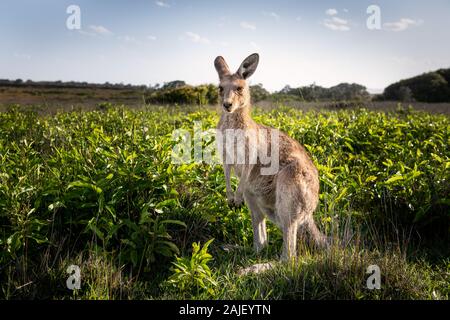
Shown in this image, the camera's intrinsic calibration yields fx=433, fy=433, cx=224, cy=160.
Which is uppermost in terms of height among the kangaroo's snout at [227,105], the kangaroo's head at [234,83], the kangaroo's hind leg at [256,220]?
the kangaroo's head at [234,83]

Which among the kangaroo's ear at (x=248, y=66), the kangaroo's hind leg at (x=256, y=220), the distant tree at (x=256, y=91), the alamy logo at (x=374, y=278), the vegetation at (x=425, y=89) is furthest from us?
the vegetation at (x=425, y=89)

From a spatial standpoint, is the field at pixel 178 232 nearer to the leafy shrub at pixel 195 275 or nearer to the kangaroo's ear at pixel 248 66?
the leafy shrub at pixel 195 275

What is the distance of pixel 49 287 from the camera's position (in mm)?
3459

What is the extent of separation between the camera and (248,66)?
404cm

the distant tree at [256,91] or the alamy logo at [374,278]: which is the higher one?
the distant tree at [256,91]

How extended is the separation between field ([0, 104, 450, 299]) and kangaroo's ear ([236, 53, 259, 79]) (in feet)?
3.38

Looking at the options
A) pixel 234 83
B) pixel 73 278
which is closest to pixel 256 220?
pixel 234 83

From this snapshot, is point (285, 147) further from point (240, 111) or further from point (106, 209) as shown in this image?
point (106, 209)

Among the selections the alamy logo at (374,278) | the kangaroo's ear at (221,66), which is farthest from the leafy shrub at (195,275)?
the kangaroo's ear at (221,66)

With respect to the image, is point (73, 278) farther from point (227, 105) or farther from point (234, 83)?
point (234, 83)

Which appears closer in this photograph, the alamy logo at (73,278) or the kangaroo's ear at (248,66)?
the alamy logo at (73,278)

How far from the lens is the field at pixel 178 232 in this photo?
132 inches

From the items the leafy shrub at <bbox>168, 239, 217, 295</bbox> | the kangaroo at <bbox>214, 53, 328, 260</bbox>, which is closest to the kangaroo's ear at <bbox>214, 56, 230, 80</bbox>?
the kangaroo at <bbox>214, 53, 328, 260</bbox>
